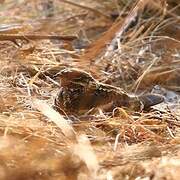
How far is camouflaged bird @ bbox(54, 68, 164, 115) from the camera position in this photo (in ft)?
4.90

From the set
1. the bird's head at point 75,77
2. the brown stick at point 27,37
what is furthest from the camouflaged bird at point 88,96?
the brown stick at point 27,37

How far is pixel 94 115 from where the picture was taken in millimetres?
1437

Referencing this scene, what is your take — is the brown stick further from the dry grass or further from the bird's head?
the bird's head

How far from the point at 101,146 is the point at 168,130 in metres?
0.22

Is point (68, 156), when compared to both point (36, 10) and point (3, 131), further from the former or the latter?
point (36, 10)

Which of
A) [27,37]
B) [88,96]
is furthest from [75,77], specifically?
[27,37]

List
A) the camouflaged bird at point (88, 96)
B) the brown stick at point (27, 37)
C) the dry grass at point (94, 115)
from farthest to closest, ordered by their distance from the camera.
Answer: the brown stick at point (27, 37)
the camouflaged bird at point (88, 96)
the dry grass at point (94, 115)

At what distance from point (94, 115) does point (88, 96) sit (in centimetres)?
10

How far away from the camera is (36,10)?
256cm

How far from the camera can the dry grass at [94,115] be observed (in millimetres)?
1078

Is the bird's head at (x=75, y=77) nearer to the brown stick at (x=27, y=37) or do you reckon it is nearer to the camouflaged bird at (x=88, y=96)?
the camouflaged bird at (x=88, y=96)

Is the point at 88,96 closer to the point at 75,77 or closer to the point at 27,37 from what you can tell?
the point at 75,77

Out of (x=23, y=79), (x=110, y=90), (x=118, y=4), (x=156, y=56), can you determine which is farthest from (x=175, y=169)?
(x=118, y=4)

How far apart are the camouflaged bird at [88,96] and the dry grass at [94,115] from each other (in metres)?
0.04
